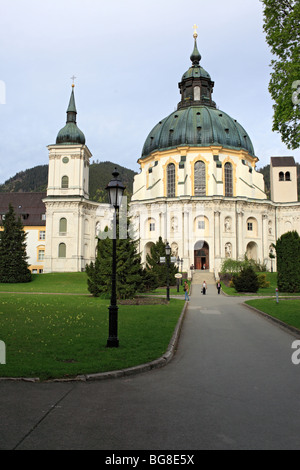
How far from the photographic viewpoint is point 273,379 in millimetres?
7883

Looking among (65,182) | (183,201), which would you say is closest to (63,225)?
(65,182)

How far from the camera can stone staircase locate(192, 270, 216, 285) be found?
52600 mm

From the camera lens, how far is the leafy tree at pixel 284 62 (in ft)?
48.8

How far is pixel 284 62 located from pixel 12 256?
132 feet

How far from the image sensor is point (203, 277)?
180 feet

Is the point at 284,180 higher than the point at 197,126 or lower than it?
lower

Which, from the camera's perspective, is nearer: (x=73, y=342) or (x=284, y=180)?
(x=73, y=342)

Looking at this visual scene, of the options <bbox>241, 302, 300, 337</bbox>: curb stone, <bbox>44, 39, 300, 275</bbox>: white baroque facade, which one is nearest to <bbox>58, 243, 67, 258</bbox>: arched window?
<bbox>44, 39, 300, 275</bbox>: white baroque facade

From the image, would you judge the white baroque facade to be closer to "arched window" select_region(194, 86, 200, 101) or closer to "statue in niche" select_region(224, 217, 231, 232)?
"statue in niche" select_region(224, 217, 231, 232)

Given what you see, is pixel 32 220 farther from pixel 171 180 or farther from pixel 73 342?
pixel 73 342

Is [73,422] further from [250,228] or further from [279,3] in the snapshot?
[250,228]

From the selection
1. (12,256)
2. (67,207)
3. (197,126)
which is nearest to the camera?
(12,256)

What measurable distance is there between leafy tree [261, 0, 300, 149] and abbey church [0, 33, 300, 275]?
47.0m
